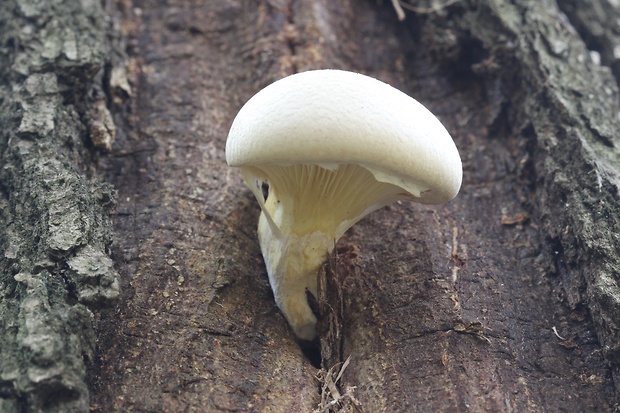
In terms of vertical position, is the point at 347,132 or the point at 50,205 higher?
the point at 347,132

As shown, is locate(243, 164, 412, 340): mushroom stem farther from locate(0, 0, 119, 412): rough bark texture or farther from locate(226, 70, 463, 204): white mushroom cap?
locate(0, 0, 119, 412): rough bark texture

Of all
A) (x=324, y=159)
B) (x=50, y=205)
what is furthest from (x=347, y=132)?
(x=50, y=205)

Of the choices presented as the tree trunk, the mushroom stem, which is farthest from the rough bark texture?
the mushroom stem

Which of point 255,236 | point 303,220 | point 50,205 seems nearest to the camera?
point 50,205

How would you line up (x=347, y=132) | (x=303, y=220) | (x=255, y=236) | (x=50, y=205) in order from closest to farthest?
(x=347, y=132) → (x=50, y=205) → (x=303, y=220) → (x=255, y=236)

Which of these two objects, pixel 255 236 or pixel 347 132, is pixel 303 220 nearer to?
pixel 255 236

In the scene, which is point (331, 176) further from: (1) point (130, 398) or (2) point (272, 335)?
(1) point (130, 398)

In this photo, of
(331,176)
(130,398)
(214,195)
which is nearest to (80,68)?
(214,195)

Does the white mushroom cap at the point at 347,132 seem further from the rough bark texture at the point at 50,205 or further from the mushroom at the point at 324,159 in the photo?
the rough bark texture at the point at 50,205
